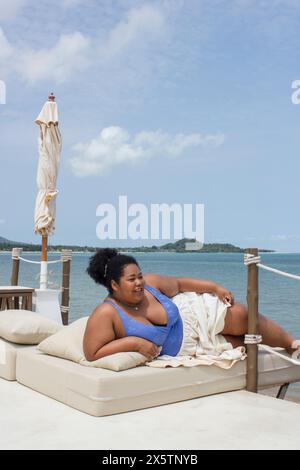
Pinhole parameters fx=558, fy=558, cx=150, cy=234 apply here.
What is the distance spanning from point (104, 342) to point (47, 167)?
3.54 meters

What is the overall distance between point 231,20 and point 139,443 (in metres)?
28.0

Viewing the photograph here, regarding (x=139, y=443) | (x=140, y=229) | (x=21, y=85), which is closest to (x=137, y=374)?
(x=139, y=443)

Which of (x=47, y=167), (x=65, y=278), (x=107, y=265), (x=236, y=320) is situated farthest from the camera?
(x=47, y=167)

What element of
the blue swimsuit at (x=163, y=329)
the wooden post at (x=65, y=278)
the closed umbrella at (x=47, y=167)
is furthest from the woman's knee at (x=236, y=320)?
the closed umbrella at (x=47, y=167)

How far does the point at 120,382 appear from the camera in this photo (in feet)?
9.02

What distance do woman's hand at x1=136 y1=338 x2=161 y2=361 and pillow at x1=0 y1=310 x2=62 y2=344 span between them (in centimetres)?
81

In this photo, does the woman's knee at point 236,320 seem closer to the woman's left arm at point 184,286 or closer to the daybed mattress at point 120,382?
the woman's left arm at point 184,286

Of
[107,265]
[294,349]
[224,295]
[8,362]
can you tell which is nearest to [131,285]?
[107,265]

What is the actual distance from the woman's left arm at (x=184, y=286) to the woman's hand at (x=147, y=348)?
0.46m

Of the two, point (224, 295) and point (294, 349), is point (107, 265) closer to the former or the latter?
point (224, 295)

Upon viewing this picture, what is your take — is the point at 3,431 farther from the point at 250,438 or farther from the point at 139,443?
the point at 250,438

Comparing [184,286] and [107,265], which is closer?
[107,265]

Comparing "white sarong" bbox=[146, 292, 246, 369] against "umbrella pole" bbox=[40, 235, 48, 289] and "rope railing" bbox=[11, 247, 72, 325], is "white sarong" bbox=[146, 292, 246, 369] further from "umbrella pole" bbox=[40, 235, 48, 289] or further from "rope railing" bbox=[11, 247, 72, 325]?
"umbrella pole" bbox=[40, 235, 48, 289]

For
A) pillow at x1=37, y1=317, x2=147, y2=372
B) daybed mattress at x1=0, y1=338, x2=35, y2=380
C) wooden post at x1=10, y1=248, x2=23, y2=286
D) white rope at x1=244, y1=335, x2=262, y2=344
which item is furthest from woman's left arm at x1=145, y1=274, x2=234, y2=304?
→ wooden post at x1=10, y1=248, x2=23, y2=286
